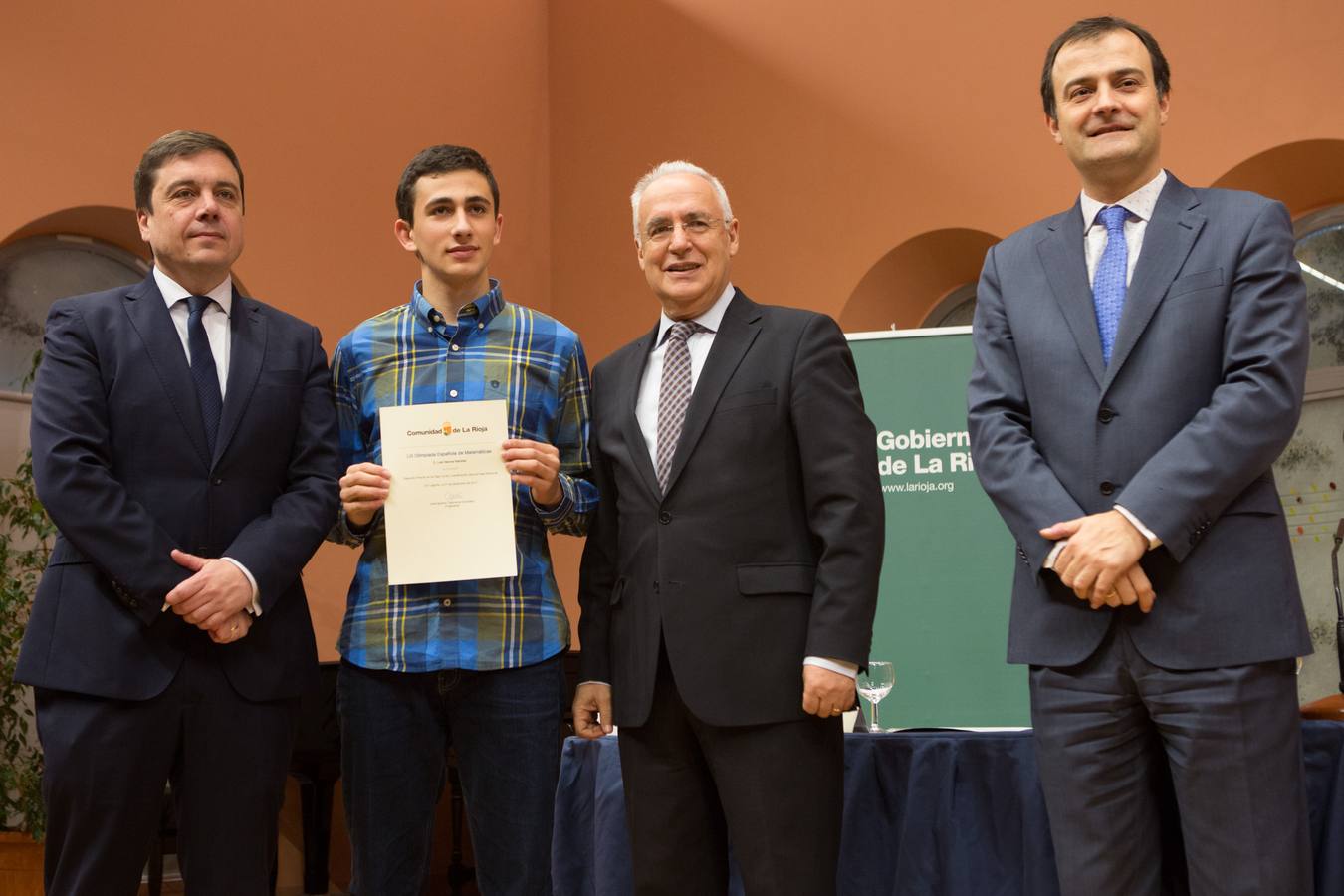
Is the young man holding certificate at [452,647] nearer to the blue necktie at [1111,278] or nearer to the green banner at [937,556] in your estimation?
the blue necktie at [1111,278]

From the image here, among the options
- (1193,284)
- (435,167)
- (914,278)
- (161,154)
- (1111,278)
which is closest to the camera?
(1193,284)

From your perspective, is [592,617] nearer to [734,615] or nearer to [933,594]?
[734,615]

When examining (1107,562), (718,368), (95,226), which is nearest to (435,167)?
(718,368)

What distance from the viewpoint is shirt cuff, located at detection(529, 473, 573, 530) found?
8.25 feet

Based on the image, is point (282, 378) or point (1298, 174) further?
point (1298, 174)

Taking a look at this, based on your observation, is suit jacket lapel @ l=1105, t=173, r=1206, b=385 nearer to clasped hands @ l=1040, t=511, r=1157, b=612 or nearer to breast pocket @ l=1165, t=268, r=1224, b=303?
breast pocket @ l=1165, t=268, r=1224, b=303

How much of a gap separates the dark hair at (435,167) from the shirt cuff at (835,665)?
1.12m

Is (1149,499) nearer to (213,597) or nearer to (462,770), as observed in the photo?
(462,770)

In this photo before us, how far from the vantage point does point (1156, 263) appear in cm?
224

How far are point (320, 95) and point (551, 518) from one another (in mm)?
4301

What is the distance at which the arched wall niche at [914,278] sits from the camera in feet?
20.6

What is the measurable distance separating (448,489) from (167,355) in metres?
0.57

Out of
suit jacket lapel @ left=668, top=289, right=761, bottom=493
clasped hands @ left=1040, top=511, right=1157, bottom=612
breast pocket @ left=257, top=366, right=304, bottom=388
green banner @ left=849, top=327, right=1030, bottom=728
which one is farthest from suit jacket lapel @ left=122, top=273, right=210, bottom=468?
green banner @ left=849, top=327, right=1030, bottom=728

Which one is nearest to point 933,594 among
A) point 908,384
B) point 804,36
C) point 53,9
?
point 908,384
